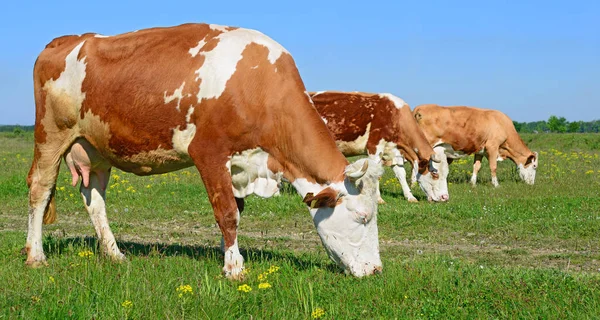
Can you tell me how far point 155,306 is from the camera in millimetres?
5855

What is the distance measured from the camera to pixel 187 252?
948cm

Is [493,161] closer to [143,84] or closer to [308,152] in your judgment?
[308,152]

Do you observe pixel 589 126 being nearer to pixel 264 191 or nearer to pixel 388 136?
pixel 388 136

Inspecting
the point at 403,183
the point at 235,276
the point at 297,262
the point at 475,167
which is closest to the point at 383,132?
the point at 403,183

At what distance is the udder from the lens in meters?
8.87

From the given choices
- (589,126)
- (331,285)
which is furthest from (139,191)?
(589,126)

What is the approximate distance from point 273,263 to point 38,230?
9.71ft

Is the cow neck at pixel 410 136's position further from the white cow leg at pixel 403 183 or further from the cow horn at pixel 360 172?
the cow horn at pixel 360 172

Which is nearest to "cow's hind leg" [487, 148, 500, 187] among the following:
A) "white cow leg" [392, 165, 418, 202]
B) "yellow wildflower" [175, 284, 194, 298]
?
"white cow leg" [392, 165, 418, 202]

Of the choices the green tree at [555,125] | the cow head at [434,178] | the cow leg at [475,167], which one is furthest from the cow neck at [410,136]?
the green tree at [555,125]

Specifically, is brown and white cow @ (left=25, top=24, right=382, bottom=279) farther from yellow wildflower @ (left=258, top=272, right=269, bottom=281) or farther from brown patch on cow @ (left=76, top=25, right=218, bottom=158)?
yellow wildflower @ (left=258, top=272, right=269, bottom=281)

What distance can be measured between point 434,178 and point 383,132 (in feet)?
5.36

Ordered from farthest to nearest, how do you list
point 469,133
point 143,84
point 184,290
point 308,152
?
point 469,133 < point 143,84 < point 308,152 < point 184,290

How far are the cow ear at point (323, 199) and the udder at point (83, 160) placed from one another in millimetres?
3118
